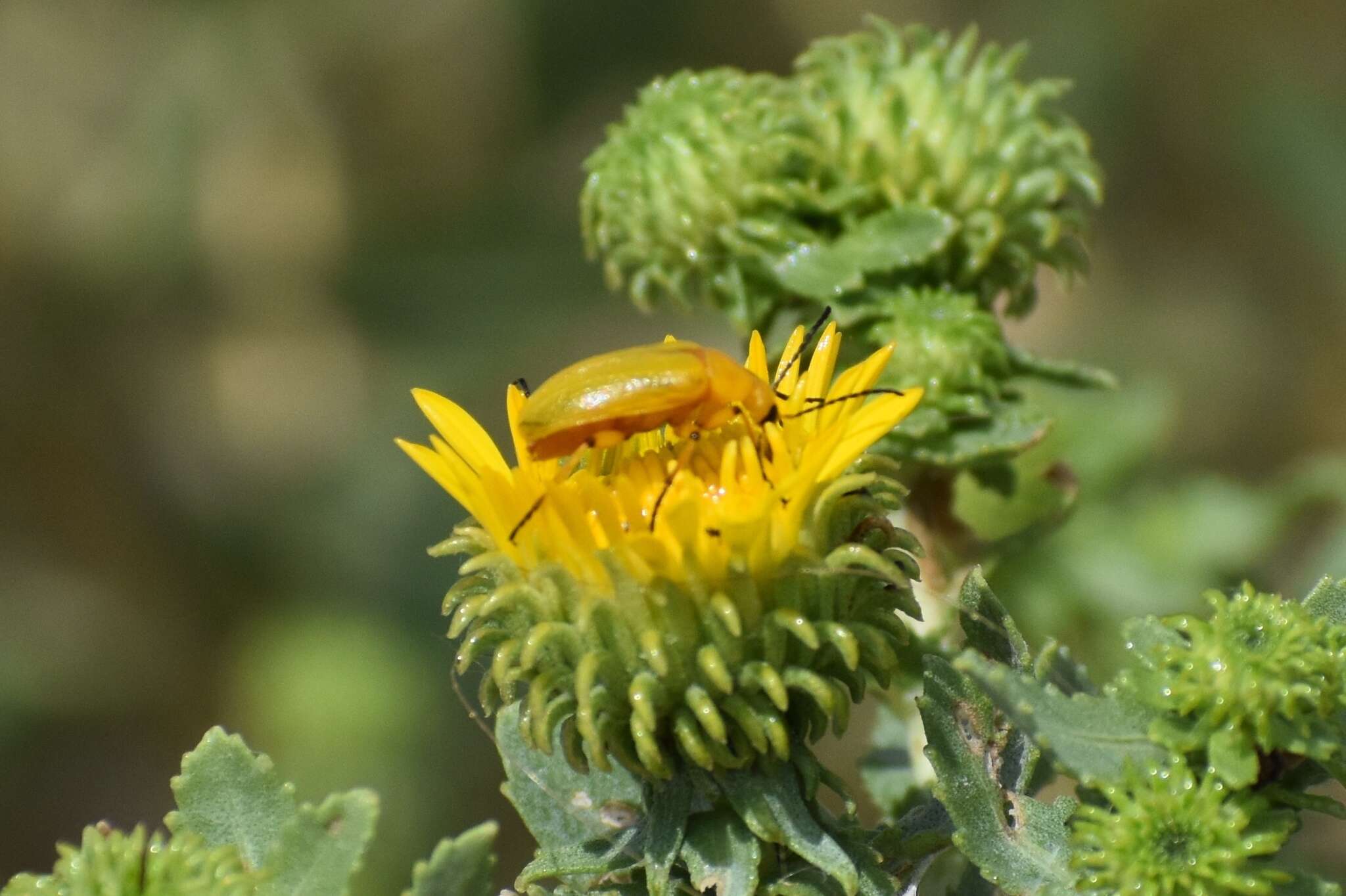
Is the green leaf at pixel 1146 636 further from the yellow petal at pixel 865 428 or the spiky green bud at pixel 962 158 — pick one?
the spiky green bud at pixel 962 158

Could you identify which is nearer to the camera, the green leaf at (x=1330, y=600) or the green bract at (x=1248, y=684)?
the green bract at (x=1248, y=684)

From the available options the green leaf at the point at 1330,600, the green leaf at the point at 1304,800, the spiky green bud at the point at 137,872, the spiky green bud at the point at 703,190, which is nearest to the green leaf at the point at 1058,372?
the spiky green bud at the point at 703,190

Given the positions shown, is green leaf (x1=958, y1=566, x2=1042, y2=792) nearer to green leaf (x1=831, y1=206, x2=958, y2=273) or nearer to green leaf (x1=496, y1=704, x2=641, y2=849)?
green leaf (x1=496, y1=704, x2=641, y2=849)

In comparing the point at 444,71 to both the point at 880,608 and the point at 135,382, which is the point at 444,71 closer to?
the point at 135,382

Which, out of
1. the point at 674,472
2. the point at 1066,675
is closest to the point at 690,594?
the point at 674,472

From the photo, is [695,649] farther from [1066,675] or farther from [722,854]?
[1066,675]
